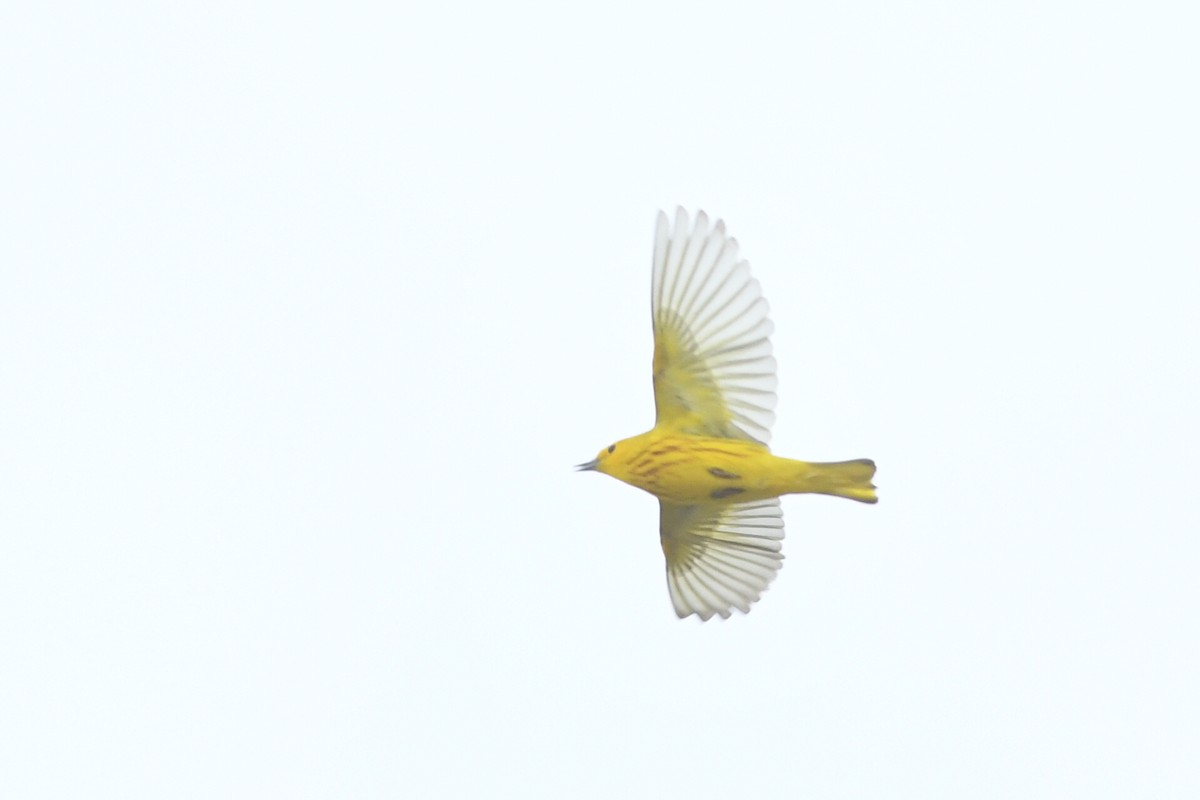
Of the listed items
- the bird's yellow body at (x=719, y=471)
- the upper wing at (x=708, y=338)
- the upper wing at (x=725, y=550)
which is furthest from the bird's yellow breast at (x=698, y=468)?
the upper wing at (x=725, y=550)

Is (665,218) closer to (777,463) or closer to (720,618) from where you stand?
(777,463)

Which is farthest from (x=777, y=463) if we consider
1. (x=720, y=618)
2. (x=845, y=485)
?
(x=720, y=618)

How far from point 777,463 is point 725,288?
1184mm

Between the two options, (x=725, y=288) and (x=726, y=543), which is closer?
(x=725, y=288)

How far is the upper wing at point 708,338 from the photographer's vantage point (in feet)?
44.2

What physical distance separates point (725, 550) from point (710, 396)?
4.59 feet

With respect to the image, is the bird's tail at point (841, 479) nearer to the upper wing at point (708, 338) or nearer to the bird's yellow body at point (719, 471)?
the bird's yellow body at point (719, 471)

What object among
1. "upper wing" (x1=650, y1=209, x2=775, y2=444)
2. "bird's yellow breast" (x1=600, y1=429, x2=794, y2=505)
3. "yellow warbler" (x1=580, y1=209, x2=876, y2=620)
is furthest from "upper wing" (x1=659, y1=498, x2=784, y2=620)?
"upper wing" (x1=650, y1=209, x2=775, y2=444)

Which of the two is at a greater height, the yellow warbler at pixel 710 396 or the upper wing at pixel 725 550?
the yellow warbler at pixel 710 396

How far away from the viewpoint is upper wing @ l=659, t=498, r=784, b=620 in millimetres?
14469

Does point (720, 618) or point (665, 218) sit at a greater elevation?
point (665, 218)

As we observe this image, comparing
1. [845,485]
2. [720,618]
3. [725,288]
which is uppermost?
[725,288]

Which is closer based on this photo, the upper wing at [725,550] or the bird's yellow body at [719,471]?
the bird's yellow body at [719,471]

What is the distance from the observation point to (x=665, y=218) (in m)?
13.4
